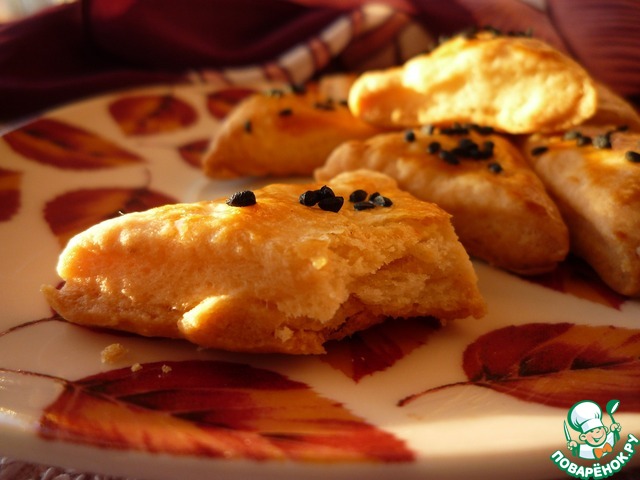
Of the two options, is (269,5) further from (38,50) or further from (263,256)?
(263,256)

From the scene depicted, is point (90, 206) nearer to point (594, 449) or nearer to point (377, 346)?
point (377, 346)

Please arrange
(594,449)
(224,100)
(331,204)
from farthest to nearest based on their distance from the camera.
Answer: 1. (224,100)
2. (331,204)
3. (594,449)

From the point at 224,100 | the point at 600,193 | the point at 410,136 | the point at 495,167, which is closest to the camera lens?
the point at 600,193

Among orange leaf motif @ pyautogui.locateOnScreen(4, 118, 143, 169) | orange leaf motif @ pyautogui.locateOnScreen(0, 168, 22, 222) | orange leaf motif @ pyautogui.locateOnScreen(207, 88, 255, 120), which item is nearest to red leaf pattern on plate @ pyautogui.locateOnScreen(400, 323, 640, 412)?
orange leaf motif @ pyautogui.locateOnScreen(0, 168, 22, 222)

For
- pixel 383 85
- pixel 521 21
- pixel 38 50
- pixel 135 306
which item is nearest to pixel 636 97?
pixel 521 21

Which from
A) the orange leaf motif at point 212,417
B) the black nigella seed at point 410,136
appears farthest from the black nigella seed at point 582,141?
the orange leaf motif at point 212,417

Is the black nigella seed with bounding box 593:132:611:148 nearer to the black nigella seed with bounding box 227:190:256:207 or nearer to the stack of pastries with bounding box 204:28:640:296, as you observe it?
the stack of pastries with bounding box 204:28:640:296

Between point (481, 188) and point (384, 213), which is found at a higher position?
point (384, 213)

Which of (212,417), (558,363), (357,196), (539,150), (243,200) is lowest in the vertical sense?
(558,363)

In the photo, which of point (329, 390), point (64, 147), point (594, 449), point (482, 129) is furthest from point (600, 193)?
point (64, 147)
